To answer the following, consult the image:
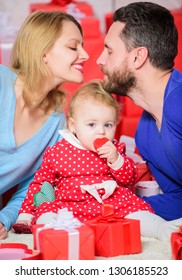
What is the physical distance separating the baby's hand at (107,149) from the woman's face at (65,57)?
22cm

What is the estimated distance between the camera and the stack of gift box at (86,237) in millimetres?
934

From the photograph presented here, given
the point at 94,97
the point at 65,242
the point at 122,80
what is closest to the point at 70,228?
the point at 65,242

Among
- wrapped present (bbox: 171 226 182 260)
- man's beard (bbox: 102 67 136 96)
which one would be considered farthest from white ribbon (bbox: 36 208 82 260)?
man's beard (bbox: 102 67 136 96)

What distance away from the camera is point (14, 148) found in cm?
133

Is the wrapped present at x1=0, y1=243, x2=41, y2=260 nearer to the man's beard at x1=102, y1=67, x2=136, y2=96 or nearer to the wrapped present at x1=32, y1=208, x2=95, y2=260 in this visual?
the wrapped present at x1=32, y1=208, x2=95, y2=260

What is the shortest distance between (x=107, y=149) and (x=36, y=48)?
Answer: 0.32 m

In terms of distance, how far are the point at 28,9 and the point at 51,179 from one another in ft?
3.32

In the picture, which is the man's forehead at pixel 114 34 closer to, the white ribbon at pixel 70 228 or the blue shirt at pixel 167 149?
the blue shirt at pixel 167 149

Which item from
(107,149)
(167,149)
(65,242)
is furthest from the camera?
(167,149)

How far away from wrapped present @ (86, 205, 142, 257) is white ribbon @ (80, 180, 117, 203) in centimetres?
14

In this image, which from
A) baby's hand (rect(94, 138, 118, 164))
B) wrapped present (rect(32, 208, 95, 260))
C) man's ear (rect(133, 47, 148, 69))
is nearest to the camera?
wrapped present (rect(32, 208, 95, 260))

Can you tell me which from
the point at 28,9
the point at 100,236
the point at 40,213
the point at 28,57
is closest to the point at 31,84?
the point at 28,57

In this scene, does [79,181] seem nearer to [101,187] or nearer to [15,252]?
[101,187]

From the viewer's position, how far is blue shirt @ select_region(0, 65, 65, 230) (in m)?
1.31
